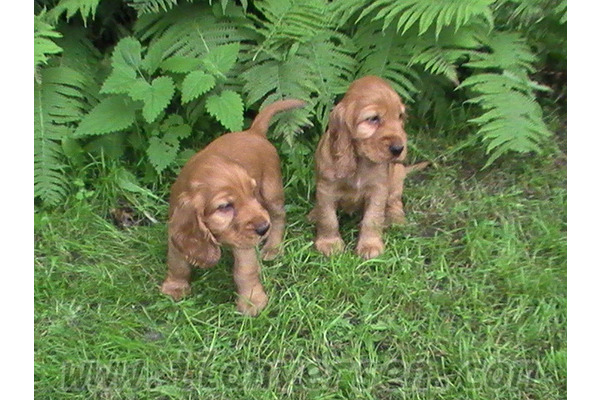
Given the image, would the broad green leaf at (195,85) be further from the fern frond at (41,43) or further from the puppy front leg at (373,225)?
the puppy front leg at (373,225)

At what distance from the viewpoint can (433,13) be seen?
4.60 m

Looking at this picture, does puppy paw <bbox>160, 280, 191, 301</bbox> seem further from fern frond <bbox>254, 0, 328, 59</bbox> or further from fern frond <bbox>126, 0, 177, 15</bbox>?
fern frond <bbox>126, 0, 177, 15</bbox>

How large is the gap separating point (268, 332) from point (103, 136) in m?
1.81

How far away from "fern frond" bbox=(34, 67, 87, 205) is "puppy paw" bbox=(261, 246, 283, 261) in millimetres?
1298

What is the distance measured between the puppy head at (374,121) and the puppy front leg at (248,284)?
763 millimetres

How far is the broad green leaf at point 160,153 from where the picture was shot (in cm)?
474

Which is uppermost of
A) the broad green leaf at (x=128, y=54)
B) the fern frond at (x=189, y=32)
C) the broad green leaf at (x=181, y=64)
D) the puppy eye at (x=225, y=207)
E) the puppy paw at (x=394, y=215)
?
the fern frond at (x=189, y=32)

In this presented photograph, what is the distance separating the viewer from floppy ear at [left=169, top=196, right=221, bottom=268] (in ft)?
12.1

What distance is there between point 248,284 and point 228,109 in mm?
1125

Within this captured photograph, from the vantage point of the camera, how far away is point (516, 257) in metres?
4.29

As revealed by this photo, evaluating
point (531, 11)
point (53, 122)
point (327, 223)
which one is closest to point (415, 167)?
point (327, 223)

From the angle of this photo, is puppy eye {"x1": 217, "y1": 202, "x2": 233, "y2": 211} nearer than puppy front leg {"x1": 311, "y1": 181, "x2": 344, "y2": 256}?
Yes

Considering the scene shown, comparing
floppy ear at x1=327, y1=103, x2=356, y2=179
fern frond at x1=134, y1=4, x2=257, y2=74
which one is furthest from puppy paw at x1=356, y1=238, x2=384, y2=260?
fern frond at x1=134, y1=4, x2=257, y2=74

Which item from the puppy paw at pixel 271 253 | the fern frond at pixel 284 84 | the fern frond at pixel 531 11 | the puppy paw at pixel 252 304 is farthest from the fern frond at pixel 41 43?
the fern frond at pixel 531 11
